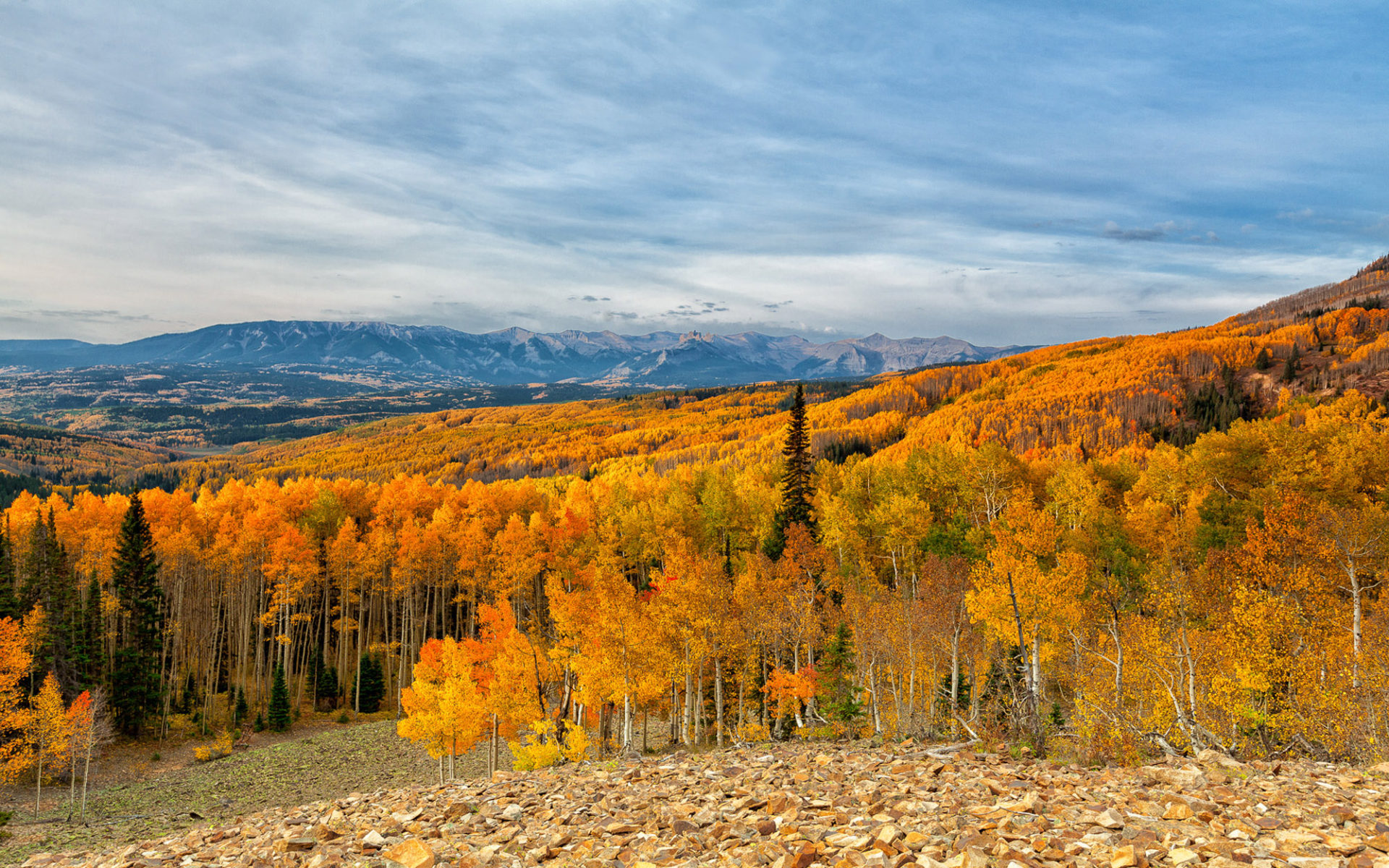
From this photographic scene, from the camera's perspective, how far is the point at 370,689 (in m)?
63.6

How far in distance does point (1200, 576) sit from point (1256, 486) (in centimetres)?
2945

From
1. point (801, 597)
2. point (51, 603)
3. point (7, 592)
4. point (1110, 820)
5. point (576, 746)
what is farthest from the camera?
point (51, 603)

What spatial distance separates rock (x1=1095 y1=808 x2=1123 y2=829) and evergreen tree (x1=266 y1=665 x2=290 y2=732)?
6666cm

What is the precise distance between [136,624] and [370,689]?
1996cm

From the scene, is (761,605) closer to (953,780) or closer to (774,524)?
(774,524)

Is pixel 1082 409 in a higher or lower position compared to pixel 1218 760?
higher

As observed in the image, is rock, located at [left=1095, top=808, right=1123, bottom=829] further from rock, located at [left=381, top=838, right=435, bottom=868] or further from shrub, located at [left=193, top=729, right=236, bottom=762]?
shrub, located at [left=193, top=729, right=236, bottom=762]

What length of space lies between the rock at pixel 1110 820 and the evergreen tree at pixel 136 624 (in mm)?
69331

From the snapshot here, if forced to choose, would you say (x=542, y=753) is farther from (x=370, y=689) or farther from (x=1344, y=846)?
(x=370, y=689)

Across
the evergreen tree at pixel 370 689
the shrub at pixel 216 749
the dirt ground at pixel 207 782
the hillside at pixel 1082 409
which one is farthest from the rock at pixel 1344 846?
the hillside at pixel 1082 409

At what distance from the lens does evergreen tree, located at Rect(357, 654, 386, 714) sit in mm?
63312

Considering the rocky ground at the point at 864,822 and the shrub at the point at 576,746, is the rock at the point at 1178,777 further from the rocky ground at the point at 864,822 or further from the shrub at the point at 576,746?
the shrub at the point at 576,746

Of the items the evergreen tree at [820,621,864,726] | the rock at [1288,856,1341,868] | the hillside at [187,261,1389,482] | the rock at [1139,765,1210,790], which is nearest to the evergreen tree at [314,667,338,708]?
the evergreen tree at [820,621,864,726]

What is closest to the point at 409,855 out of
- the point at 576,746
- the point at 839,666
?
the point at 576,746
